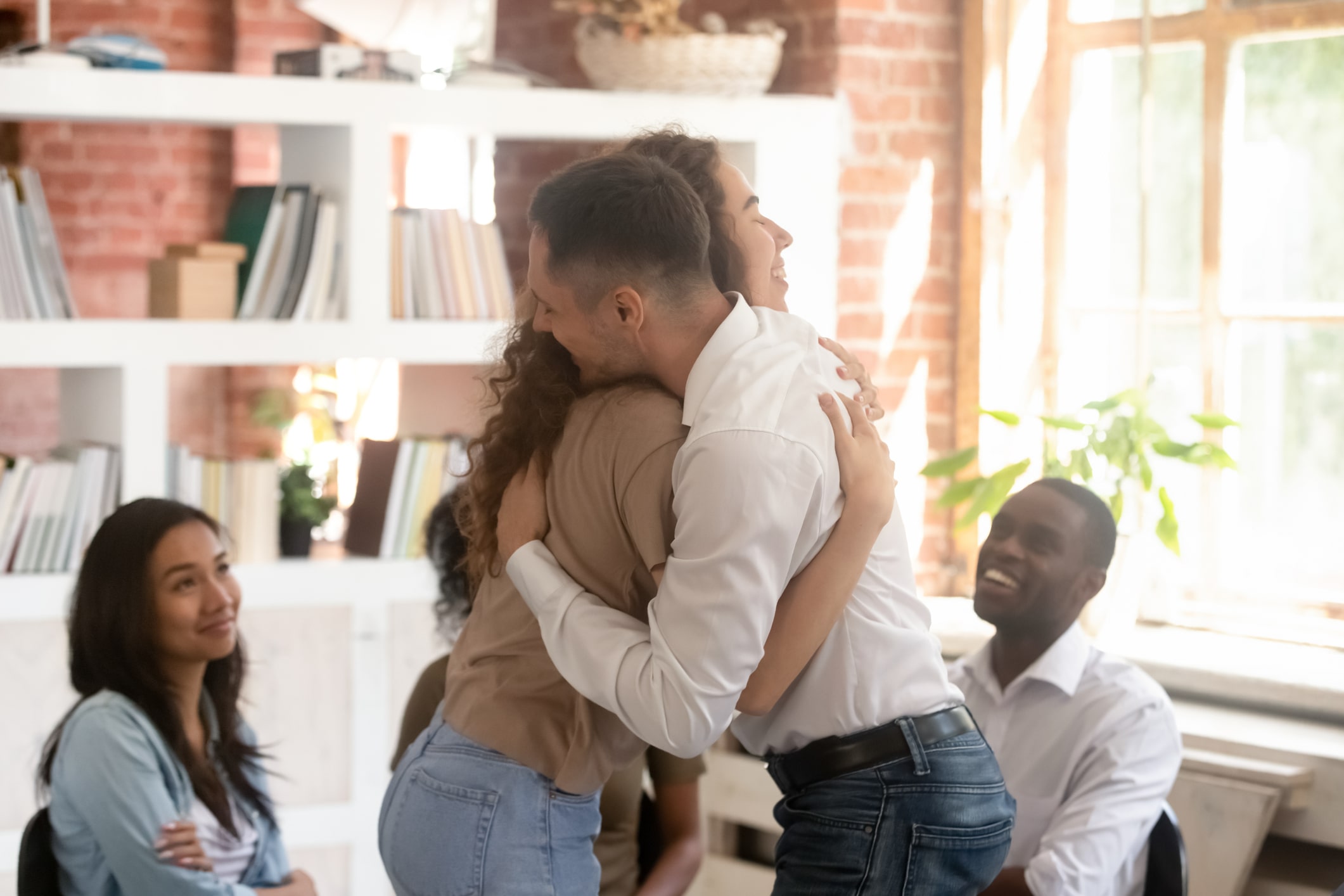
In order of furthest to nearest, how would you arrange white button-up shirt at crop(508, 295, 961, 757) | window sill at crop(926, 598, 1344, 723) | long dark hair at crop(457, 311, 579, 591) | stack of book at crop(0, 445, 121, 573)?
stack of book at crop(0, 445, 121, 573) < window sill at crop(926, 598, 1344, 723) < long dark hair at crop(457, 311, 579, 591) < white button-up shirt at crop(508, 295, 961, 757)

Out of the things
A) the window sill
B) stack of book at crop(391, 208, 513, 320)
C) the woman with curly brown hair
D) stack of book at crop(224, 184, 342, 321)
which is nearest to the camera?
the woman with curly brown hair

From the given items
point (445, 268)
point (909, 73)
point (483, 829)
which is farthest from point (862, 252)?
point (483, 829)

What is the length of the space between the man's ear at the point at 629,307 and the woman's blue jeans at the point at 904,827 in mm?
471

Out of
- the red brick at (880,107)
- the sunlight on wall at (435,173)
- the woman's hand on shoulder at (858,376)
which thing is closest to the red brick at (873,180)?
the red brick at (880,107)

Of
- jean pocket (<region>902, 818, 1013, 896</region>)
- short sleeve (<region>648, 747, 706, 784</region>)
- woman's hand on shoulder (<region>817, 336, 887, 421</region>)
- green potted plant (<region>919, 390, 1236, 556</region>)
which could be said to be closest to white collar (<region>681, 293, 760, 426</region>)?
woman's hand on shoulder (<region>817, 336, 887, 421</region>)

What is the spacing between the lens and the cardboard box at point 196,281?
3207 millimetres

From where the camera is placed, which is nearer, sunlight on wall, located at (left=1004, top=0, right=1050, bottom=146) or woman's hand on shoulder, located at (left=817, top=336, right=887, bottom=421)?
woman's hand on shoulder, located at (left=817, top=336, right=887, bottom=421)

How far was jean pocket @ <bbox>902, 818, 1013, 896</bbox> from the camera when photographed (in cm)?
148

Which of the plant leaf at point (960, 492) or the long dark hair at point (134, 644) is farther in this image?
the plant leaf at point (960, 492)

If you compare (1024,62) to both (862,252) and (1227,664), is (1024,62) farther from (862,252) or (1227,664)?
(1227,664)

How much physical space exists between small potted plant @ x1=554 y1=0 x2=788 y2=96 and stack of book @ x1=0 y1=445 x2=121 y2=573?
4.56ft

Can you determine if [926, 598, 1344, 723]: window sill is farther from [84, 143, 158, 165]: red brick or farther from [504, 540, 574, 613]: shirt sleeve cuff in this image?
[84, 143, 158, 165]: red brick

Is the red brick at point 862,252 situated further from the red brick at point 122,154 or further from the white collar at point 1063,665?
the red brick at point 122,154

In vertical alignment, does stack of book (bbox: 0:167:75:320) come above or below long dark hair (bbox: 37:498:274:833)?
above
